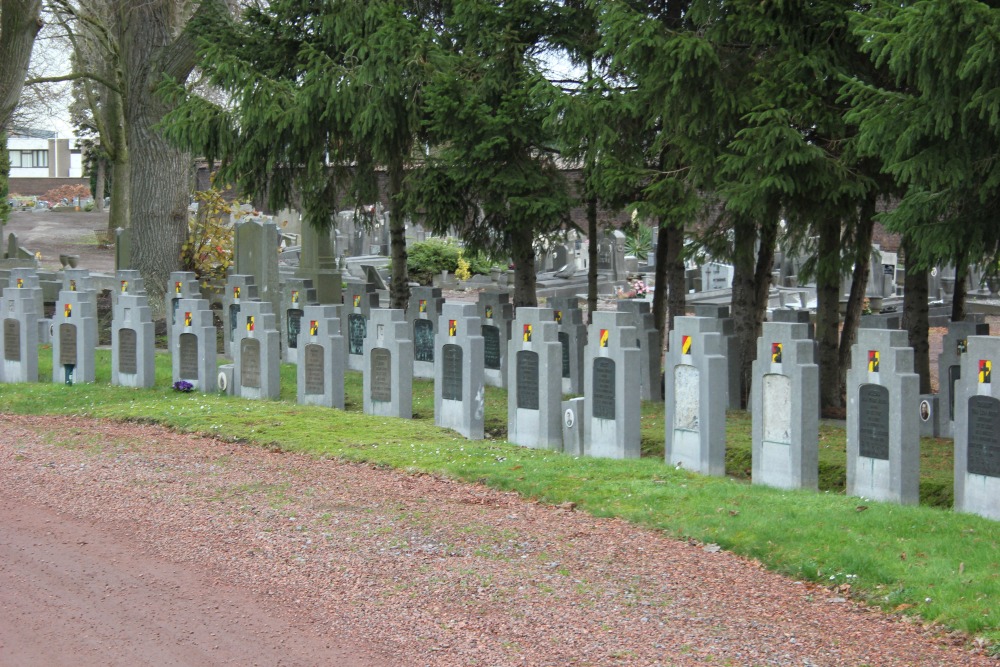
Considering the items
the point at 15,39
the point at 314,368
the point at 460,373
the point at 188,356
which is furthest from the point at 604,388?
the point at 15,39

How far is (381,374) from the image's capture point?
13.7m

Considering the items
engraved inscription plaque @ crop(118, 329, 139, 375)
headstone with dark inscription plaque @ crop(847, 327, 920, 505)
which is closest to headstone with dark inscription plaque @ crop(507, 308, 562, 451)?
headstone with dark inscription plaque @ crop(847, 327, 920, 505)

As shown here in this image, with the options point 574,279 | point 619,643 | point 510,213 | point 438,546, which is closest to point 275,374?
point 510,213

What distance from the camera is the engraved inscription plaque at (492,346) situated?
16359 mm

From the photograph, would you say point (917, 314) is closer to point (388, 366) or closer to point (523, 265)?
point (523, 265)

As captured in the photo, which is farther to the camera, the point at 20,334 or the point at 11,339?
the point at 11,339

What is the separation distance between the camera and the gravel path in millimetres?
6004

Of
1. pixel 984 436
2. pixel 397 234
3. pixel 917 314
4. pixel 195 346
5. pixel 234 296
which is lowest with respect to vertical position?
pixel 984 436

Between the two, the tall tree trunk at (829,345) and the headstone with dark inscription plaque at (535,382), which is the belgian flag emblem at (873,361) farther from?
the tall tree trunk at (829,345)

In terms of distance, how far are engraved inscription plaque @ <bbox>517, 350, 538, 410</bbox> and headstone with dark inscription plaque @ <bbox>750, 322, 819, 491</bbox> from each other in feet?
8.30

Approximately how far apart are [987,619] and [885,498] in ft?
10.7

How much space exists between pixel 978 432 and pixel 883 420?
79 centimetres

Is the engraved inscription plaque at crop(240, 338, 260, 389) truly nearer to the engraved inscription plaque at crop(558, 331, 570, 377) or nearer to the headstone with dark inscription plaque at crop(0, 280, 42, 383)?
the headstone with dark inscription plaque at crop(0, 280, 42, 383)

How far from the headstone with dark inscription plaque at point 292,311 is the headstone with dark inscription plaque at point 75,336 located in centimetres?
305
